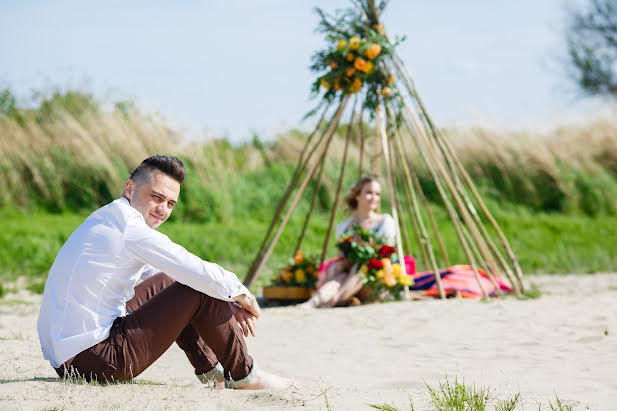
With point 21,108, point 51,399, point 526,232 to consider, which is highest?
point 21,108

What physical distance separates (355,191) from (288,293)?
1060 millimetres

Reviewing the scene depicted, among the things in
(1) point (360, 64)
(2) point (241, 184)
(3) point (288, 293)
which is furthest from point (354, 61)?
(2) point (241, 184)

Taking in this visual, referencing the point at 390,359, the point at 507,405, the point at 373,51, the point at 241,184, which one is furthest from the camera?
the point at 241,184

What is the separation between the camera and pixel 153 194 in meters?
2.73

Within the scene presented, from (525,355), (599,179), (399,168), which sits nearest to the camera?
(525,355)

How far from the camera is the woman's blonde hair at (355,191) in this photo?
5.93 m

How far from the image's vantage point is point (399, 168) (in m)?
6.53

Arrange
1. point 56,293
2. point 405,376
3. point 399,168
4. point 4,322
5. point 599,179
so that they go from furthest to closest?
point 599,179, point 399,168, point 4,322, point 405,376, point 56,293

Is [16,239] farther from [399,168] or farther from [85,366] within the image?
[85,366]

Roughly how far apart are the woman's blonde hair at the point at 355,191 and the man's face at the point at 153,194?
3317 millimetres

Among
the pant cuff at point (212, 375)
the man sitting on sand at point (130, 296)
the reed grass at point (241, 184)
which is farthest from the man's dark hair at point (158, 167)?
the reed grass at point (241, 184)

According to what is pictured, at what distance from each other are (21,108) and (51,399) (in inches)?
384

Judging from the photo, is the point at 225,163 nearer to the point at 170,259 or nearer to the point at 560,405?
the point at 170,259

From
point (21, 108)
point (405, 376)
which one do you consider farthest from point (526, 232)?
point (21, 108)
